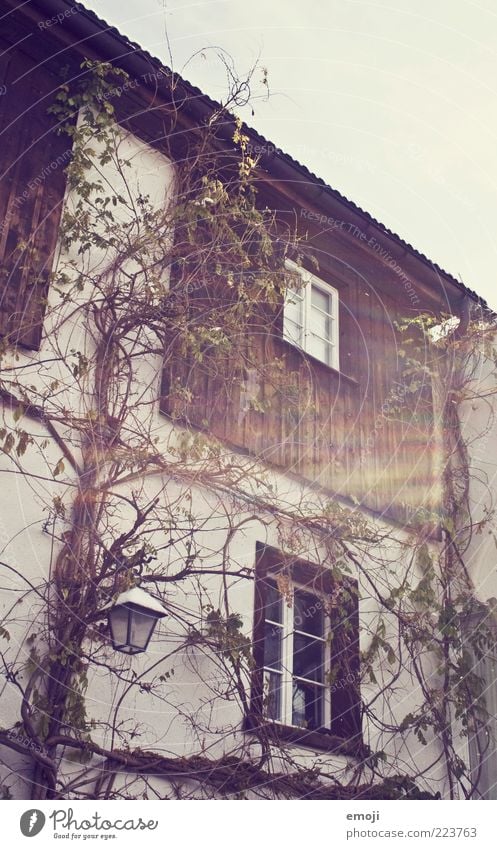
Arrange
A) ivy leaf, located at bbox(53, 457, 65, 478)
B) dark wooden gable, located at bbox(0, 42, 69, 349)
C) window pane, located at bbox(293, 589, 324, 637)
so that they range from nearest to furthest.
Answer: ivy leaf, located at bbox(53, 457, 65, 478)
dark wooden gable, located at bbox(0, 42, 69, 349)
window pane, located at bbox(293, 589, 324, 637)

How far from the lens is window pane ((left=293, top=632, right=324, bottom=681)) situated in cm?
609

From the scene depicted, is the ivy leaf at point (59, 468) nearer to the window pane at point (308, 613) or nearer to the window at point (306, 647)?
the window at point (306, 647)

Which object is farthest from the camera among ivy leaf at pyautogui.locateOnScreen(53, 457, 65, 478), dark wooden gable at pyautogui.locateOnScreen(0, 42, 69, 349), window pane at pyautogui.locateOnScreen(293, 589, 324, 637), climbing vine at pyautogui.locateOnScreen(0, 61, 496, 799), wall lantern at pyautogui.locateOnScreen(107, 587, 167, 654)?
window pane at pyautogui.locateOnScreen(293, 589, 324, 637)

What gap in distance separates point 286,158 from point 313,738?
13.5 ft

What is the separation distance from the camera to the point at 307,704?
6008mm

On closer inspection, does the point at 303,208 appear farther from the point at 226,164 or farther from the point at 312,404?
the point at 312,404

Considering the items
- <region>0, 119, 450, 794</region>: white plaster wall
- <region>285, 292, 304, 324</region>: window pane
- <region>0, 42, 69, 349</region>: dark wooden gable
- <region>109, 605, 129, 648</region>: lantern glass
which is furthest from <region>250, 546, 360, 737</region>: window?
<region>0, 42, 69, 349</region>: dark wooden gable

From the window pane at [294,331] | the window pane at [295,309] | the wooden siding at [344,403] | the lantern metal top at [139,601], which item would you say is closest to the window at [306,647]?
the wooden siding at [344,403]

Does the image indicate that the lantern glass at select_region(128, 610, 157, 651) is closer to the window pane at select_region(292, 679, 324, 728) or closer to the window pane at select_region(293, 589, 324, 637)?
the window pane at select_region(292, 679, 324, 728)

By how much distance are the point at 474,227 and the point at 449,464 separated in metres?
1.97

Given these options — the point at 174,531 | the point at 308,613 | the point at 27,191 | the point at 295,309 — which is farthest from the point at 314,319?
the point at 27,191

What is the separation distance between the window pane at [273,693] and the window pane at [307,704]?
0.50 ft

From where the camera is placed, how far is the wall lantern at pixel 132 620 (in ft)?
14.8
